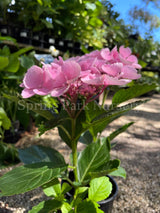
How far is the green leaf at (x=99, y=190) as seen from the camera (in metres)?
0.64

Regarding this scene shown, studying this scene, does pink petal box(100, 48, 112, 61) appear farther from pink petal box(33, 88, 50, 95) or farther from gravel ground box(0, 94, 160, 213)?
gravel ground box(0, 94, 160, 213)

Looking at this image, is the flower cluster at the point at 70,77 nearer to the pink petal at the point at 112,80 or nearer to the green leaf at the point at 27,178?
the pink petal at the point at 112,80

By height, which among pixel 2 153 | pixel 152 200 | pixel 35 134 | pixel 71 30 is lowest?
pixel 152 200

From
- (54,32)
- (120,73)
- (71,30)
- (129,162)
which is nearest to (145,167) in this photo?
(129,162)

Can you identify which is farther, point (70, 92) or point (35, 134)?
point (35, 134)

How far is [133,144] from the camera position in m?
1.74

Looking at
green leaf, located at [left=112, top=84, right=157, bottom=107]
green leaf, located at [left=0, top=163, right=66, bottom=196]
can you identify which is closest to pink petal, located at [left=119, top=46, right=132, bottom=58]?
green leaf, located at [left=112, top=84, right=157, bottom=107]

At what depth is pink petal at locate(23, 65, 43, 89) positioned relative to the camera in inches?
17.1

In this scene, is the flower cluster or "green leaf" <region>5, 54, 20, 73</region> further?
"green leaf" <region>5, 54, 20, 73</region>

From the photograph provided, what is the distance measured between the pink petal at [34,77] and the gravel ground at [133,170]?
765mm

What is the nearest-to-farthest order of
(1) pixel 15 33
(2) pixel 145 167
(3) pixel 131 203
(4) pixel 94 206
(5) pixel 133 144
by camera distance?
(4) pixel 94 206
(3) pixel 131 203
(2) pixel 145 167
(5) pixel 133 144
(1) pixel 15 33

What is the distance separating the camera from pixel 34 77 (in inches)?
17.3

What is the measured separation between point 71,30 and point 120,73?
149 centimetres

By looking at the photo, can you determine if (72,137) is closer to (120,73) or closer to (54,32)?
(120,73)
